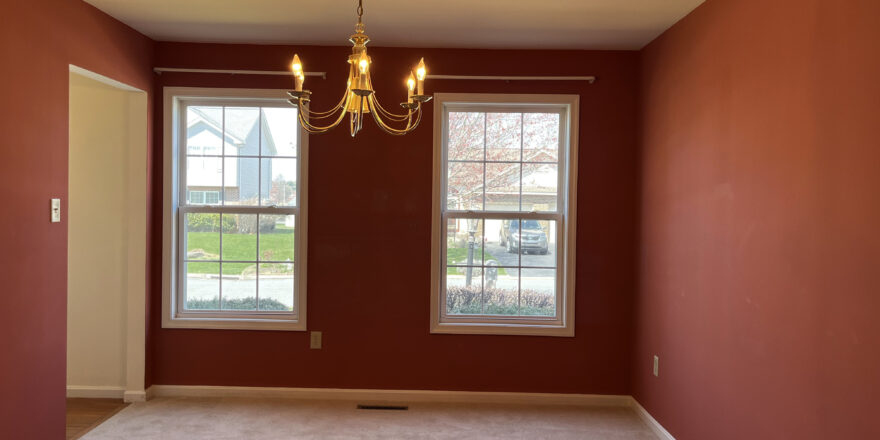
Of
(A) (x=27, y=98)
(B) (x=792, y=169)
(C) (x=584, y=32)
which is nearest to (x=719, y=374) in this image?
(B) (x=792, y=169)

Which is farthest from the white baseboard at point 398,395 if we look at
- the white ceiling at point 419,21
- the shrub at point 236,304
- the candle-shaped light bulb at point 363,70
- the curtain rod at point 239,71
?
the candle-shaped light bulb at point 363,70

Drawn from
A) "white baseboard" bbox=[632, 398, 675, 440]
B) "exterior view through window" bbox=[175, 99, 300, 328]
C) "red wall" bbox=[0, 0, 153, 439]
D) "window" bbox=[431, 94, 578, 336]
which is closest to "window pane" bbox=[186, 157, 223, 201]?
"exterior view through window" bbox=[175, 99, 300, 328]

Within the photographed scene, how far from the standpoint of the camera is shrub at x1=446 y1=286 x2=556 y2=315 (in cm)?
409

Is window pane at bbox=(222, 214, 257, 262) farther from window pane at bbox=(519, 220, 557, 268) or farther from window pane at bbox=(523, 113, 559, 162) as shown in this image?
window pane at bbox=(523, 113, 559, 162)

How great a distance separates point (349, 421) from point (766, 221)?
2622 millimetres

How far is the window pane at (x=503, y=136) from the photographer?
13.2 ft

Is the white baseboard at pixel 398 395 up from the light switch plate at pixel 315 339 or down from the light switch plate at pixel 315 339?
down

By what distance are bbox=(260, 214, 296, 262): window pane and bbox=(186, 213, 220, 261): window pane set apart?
321 mm

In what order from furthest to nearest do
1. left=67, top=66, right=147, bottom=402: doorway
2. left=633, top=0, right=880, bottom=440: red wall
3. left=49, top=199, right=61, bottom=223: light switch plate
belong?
left=67, top=66, right=147, bottom=402: doorway
left=49, top=199, right=61, bottom=223: light switch plate
left=633, top=0, right=880, bottom=440: red wall

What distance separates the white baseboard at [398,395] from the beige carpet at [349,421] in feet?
0.20

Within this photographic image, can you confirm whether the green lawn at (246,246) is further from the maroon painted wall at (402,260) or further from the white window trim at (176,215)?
the maroon painted wall at (402,260)

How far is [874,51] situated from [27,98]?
3392mm

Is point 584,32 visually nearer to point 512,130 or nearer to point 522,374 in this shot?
point 512,130

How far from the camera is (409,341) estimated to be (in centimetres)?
400
